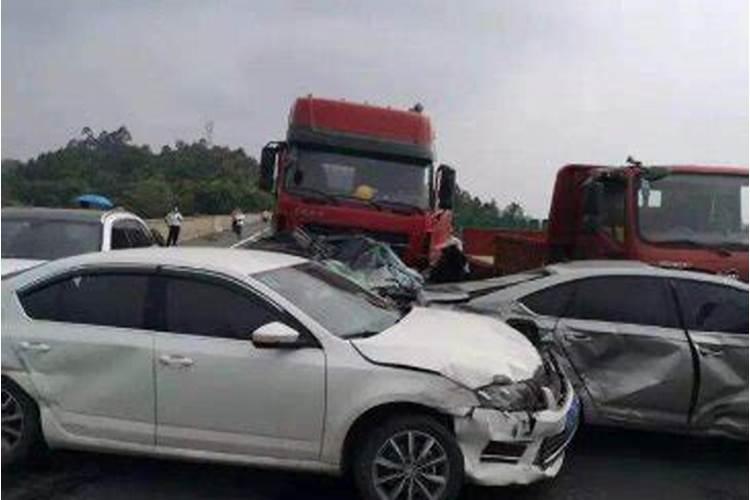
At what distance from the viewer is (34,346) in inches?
211

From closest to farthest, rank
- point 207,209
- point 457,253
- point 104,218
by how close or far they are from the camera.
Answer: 1. point 104,218
2. point 457,253
3. point 207,209

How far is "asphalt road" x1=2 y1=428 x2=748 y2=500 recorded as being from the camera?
17.2 ft

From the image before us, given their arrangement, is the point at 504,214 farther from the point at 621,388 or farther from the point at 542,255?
the point at 621,388

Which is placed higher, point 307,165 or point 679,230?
point 307,165

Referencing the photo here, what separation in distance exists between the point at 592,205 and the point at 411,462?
18.9 feet

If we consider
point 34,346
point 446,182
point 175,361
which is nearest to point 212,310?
point 175,361

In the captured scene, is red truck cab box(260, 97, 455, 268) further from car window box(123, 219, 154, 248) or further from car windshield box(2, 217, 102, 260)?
car windshield box(2, 217, 102, 260)

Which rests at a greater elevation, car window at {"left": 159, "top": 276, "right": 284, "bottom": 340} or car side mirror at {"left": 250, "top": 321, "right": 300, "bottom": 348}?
car window at {"left": 159, "top": 276, "right": 284, "bottom": 340}

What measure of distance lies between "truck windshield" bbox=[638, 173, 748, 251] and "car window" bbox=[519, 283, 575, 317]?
264 cm

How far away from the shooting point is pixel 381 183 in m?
12.0

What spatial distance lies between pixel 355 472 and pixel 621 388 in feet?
7.18

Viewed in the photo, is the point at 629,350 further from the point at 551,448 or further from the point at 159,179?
the point at 159,179

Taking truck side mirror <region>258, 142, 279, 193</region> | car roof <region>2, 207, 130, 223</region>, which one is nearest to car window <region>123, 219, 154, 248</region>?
car roof <region>2, 207, 130, 223</region>

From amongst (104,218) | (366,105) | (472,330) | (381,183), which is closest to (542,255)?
(381,183)
